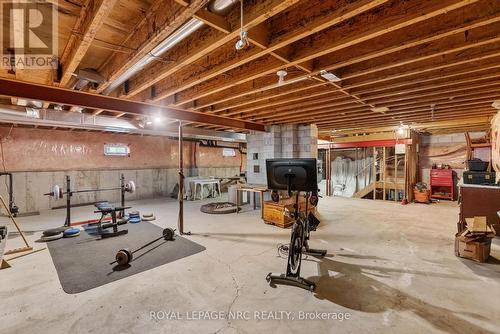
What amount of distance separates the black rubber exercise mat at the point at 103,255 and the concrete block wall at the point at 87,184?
332 centimetres

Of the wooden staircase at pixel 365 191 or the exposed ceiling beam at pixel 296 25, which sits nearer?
the exposed ceiling beam at pixel 296 25

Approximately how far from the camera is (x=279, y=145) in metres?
6.51

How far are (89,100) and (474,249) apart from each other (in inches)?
231

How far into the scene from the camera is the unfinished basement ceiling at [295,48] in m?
1.75

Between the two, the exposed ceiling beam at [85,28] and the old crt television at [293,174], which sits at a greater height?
the exposed ceiling beam at [85,28]

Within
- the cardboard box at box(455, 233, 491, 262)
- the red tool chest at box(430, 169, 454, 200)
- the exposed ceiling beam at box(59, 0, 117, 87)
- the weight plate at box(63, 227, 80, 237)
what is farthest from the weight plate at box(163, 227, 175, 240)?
the red tool chest at box(430, 169, 454, 200)

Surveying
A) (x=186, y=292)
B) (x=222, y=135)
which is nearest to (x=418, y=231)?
(x=186, y=292)

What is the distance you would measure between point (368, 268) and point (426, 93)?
2.86 metres

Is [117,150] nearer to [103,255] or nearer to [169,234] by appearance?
[169,234]

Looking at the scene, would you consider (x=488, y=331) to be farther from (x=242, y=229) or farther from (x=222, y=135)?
(x=222, y=135)

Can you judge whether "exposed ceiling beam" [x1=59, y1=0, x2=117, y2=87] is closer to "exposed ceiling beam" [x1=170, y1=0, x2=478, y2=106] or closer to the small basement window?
"exposed ceiling beam" [x1=170, y1=0, x2=478, y2=106]

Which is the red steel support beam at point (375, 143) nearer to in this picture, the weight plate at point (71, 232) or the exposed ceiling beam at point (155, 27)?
the exposed ceiling beam at point (155, 27)

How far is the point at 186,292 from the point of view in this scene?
237 cm

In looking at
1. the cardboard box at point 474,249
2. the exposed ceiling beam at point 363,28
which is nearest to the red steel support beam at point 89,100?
the exposed ceiling beam at point 363,28
